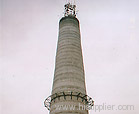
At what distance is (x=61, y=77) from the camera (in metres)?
27.1

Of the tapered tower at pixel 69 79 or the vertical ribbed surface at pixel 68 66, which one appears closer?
the tapered tower at pixel 69 79

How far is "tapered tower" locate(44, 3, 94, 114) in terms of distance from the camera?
24584 millimetres

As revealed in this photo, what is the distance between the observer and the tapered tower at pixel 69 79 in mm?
24584

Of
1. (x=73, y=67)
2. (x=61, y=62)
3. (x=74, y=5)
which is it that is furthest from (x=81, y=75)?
(x=74, y=5)

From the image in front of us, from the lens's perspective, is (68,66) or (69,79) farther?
(68,66)

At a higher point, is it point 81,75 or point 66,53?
point 66,53

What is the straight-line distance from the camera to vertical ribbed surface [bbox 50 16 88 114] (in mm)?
25650

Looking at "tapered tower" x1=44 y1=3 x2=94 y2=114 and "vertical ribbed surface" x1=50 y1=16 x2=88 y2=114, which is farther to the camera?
"vertical ribbed surface" x1=50 y1=16 x2=88 y2=114

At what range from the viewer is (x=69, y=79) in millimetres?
26562

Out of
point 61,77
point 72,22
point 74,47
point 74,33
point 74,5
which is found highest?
point 74,5

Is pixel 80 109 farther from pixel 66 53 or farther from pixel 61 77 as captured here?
pixel 66 53

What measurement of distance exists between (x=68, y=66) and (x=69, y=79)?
85.5 inches

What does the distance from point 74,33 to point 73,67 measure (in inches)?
277

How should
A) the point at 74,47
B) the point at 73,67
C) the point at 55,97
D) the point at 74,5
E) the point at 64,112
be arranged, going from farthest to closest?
the point at 74,5, the point at 74,47, the point at 73,67, the point at 55,97, the point at 64,112
